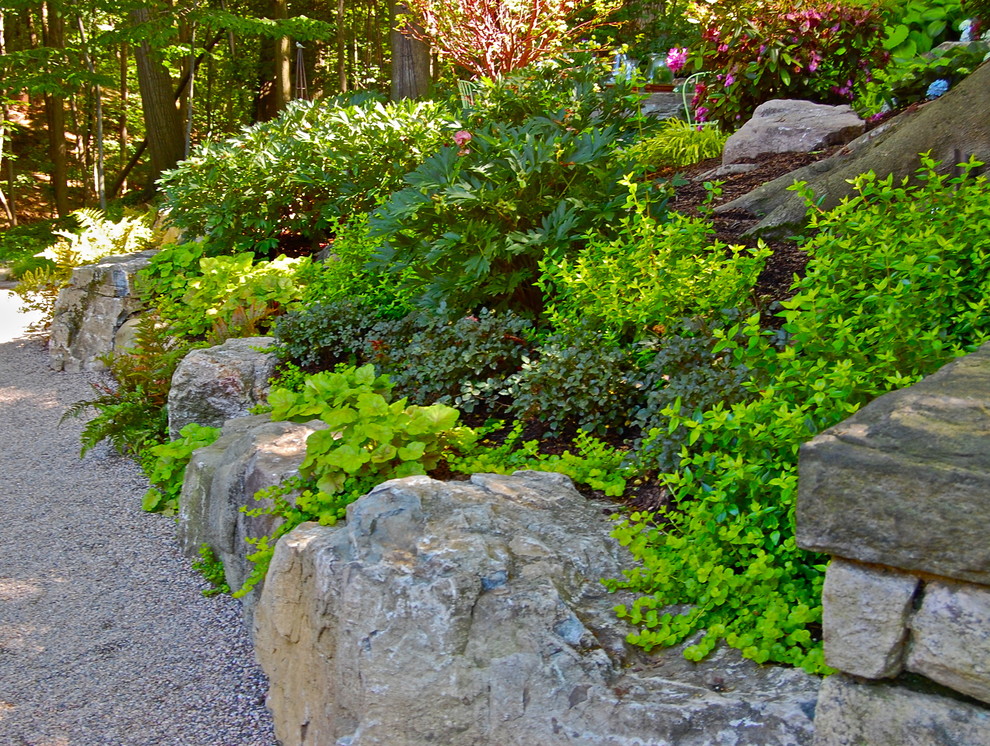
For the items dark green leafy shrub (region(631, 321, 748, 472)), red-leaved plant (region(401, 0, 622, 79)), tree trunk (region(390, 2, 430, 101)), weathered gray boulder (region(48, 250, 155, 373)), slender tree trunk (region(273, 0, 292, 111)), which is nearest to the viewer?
dark green leafy shrub (region(631, 321, 748, 472))

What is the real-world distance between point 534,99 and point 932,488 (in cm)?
419

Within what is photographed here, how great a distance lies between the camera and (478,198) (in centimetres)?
409

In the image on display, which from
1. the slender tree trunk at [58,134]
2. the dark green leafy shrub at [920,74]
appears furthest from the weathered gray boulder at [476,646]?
the slender tree trunk at [58,134]

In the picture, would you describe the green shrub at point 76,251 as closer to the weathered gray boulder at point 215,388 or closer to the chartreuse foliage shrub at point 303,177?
the chartreuse foliage shrub at point 303,177

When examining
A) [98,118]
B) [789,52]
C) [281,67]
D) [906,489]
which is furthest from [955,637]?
[281,67]

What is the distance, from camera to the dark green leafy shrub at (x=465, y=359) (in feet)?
12.9

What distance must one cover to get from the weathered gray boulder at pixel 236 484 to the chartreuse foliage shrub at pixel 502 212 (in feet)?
3.44

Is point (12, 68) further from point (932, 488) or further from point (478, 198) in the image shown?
point (932, 488)

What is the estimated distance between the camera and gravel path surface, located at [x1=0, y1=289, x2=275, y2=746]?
9.64ft

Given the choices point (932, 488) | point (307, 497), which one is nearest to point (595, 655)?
point (932, 488)

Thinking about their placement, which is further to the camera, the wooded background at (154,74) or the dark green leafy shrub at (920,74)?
the wooded background at (154,74)

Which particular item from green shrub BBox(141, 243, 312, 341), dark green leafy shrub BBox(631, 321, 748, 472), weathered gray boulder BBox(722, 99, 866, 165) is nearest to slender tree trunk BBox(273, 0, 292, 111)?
green shrub BBox(141, 243, 312, 341)

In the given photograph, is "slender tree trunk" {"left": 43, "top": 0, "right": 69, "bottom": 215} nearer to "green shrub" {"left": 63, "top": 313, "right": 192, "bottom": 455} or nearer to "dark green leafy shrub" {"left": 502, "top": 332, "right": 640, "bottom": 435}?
"green shrub" {"left": 63, "top": 313, "right": 192, "bottom": 455}

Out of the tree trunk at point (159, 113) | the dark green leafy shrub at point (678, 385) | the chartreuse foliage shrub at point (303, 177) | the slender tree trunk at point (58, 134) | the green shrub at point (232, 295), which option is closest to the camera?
the dark green leafy shrub at point (678, 385)
